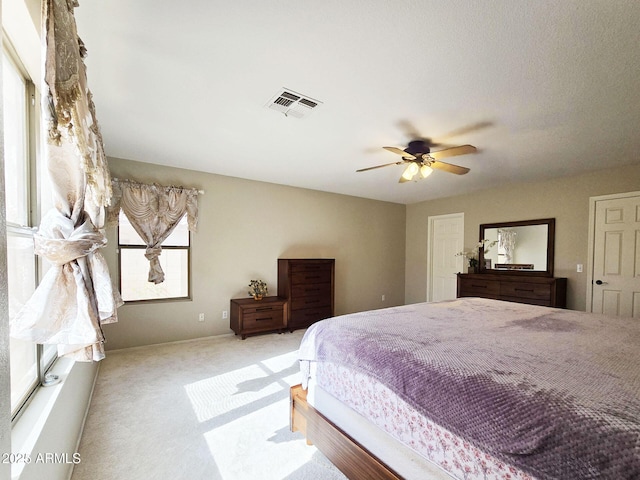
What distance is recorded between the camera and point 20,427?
3.82 ft

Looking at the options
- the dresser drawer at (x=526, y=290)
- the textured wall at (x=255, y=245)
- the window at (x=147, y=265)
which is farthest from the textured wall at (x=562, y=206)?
the window at (x=147, y=265)

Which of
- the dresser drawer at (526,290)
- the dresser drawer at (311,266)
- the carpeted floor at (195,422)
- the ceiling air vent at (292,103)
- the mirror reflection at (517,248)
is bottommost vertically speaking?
the carpeted floor at (195,422)

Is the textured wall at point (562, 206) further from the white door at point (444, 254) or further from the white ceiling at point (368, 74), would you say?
the white ceiling at point (368, 74)

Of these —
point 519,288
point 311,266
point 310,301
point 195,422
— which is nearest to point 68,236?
point 195,422

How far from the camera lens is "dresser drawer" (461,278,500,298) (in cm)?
439

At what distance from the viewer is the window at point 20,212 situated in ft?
4.18

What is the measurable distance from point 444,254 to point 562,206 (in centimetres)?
204

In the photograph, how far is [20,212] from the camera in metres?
1.45

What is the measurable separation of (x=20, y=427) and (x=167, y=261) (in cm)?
299

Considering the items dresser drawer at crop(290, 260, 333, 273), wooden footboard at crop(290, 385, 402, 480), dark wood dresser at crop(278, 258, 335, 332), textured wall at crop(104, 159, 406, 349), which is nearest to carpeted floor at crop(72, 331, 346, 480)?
wooden footboard at crop(290, 385, 402, 480)

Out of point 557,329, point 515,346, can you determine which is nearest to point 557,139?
point 557,329

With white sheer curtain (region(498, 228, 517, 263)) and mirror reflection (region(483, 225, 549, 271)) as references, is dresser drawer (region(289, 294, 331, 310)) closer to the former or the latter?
mirror reflection (region(483, 225, 549, 271))

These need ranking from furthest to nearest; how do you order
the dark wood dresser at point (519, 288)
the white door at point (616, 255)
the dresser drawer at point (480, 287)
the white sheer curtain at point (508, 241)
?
the white sheer curtain at point (508, 241)
the dresser drawer at point (480, 287)
the dark wood dresser at point (519, 288)
the white door at point (616, 255)

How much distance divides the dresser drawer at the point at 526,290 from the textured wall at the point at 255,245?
2.36m
